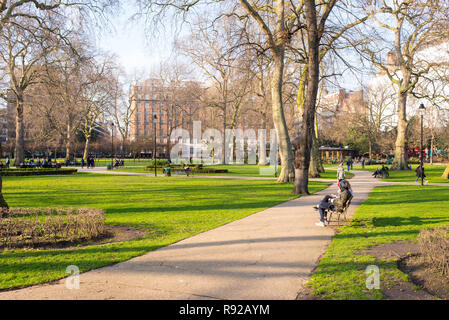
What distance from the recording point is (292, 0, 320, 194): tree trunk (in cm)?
1455

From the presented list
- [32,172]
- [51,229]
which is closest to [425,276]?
[51,229]

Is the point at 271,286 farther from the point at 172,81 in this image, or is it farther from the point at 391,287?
the point at 172,81

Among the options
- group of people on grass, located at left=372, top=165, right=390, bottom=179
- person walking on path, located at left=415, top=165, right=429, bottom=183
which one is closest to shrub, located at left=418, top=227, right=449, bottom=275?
person walking on path, located at left=415, top=165, right=429, bottom=183

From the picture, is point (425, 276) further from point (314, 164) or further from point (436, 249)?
point (314, 164)

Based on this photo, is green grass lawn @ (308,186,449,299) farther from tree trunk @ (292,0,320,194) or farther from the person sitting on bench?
tree trunk @ (292,0,320,194)

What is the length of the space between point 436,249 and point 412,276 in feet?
→ 2.10

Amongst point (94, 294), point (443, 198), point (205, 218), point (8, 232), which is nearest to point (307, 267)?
point (94, 294)

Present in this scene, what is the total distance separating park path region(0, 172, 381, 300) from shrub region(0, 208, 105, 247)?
206cm

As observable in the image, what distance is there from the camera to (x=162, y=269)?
540 cm

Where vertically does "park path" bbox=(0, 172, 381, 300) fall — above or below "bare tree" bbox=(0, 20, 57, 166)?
below

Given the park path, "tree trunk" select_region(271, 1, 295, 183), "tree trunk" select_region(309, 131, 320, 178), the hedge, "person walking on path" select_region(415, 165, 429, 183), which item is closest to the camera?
Result: the park path

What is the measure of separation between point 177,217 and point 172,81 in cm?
5125

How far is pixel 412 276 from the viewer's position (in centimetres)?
520

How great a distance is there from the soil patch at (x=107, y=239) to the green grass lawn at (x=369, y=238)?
4.32 m
